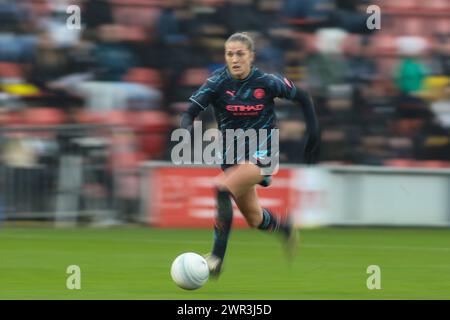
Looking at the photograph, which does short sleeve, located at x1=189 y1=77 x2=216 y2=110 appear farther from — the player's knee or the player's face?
the player's knee

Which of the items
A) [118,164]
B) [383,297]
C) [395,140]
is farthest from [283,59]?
[383,297]

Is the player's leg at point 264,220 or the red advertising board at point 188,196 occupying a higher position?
the red advertising board at point 188,196

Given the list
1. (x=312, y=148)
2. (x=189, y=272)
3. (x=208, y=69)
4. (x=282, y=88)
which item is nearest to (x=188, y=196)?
(x=208, y=69)

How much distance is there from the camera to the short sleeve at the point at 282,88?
9.12 m

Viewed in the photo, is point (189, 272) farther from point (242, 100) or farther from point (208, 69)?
point (208, 69)

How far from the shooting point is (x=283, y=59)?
16.6 meters

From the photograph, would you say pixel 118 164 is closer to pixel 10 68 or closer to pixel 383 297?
pixel 10 68

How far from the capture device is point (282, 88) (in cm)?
916

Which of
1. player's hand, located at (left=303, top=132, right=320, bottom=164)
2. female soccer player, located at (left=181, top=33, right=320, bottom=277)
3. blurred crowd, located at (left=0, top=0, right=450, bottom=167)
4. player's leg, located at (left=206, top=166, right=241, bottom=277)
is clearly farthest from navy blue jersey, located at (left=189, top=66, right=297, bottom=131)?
blurred crowd, located at (left=0, top=0, right=450, bottom=167)

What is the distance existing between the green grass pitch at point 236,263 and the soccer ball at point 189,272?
0.26ft

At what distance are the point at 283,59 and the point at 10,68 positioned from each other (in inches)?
162

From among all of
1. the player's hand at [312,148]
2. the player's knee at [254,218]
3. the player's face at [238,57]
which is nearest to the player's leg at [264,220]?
the player's knee at [254,218]

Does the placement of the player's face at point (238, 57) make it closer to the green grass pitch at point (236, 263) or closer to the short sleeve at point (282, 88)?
the short sleeve at point (282, 88)

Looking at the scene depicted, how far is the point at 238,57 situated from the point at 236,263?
2.58m
